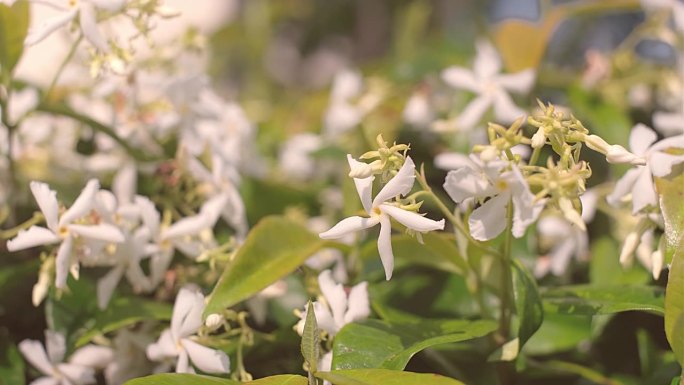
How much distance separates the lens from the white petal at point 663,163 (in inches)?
22.8

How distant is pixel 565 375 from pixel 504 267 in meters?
0.17

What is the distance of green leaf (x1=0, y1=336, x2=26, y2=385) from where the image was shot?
25.5 inches

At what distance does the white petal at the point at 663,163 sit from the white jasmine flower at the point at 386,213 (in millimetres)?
177

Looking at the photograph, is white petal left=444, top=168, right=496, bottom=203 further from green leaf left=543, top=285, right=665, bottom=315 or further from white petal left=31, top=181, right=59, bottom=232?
white petal left=31, top=181, right=59, bottom=232

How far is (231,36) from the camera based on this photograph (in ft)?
5.18

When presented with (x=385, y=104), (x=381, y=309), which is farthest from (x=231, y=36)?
(x=381, y=309)

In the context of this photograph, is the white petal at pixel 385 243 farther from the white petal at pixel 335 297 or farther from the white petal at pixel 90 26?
the white petal at pixel 90 26

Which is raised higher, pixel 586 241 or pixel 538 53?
pixel 538 53

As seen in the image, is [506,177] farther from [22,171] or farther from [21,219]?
[22,171]

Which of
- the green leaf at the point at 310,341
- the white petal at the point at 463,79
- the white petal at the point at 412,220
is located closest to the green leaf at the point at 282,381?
the green leaf at the point at 310,341

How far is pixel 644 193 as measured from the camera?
0.58 m

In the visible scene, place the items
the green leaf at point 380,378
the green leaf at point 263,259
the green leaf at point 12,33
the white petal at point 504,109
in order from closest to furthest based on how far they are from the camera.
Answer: the green leaf at point 380,378 → the green leaf at point 263,259 → the green leaf at point 12,33 → the white petal at point 504,109

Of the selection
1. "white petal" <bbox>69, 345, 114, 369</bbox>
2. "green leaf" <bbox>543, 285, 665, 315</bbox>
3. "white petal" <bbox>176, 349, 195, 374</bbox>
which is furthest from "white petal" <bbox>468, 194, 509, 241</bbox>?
"white petal" <bbox>69, 345, 114, 369</bbox>

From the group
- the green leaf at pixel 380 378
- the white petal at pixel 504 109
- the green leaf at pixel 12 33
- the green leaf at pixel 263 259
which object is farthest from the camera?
the white petal at pixel 504 109
